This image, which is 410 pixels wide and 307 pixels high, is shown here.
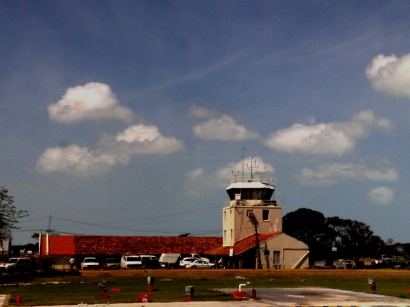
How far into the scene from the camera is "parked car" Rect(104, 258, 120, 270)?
3103 inches

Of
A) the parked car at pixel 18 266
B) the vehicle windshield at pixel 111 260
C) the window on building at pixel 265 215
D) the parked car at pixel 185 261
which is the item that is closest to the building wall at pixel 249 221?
the window on building at pixel 265 215

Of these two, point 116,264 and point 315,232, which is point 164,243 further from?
point 315,232

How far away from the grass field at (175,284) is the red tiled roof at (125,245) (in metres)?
26.2

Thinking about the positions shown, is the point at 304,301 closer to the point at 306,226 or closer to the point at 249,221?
the point at 249,221

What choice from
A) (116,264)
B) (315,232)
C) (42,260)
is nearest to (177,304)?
(42,260)

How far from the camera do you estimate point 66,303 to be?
102 feet

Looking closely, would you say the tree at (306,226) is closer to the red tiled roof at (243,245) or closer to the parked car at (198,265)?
the red tiled roof at (243,245)

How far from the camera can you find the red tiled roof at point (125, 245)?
288 feet

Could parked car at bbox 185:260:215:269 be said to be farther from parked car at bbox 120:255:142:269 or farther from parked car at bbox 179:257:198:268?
parked car at bbox 120:255:142:269

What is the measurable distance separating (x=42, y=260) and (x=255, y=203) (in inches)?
1230

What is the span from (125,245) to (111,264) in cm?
1024

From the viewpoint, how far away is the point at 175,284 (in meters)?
48.0

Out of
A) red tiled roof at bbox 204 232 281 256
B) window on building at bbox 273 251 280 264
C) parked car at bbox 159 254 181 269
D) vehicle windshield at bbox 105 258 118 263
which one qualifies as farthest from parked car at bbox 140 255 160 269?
window on building at bbox 273 251 280 264

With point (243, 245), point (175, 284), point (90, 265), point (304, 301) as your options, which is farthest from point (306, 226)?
point (304, 301)
